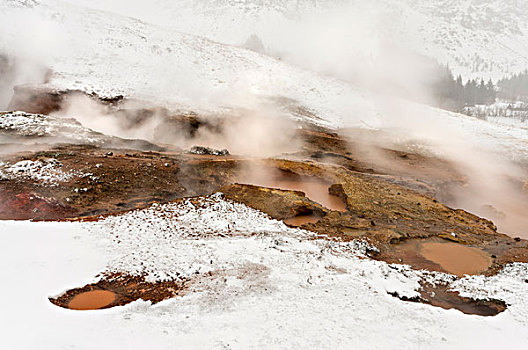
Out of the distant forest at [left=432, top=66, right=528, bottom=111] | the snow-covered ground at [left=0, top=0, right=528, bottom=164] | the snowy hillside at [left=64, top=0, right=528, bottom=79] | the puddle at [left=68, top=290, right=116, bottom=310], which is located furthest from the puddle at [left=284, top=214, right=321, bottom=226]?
the distant forest at [left=432, top=66, right=528, bottom=111]

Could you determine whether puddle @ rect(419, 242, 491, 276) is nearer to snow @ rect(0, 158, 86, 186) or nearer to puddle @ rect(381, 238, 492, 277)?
puddle @ rect(381, 238, 492, 277)

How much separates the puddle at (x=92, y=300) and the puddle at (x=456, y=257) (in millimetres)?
7569

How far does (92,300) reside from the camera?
5.38 m

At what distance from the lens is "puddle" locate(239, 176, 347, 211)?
11.9m

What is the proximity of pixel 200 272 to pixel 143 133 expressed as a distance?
15.5 metres

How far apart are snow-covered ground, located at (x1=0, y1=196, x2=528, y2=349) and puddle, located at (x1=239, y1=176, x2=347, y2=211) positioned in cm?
382

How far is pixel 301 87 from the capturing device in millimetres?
29875

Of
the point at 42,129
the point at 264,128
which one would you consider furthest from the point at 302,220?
the point at 42,129

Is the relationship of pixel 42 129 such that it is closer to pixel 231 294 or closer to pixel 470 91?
pixel 231 294

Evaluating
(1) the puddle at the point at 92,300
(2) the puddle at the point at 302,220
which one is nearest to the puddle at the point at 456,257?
(2) the puddle at the point at 302,220

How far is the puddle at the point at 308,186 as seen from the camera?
11.9 metres

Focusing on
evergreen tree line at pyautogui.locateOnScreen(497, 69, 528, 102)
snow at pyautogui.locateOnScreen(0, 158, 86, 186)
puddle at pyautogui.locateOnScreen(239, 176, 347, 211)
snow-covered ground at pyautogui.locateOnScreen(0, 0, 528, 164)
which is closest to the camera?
snow at pyautogui.locateOnScreen(0, 158, 86, 186)

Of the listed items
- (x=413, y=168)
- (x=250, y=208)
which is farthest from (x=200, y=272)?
(x=413, y=168)

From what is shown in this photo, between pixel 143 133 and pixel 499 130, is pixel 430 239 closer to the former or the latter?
pixel 143 133
